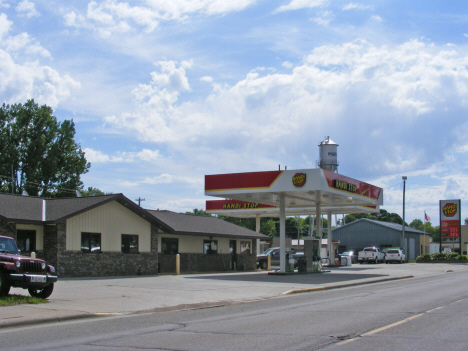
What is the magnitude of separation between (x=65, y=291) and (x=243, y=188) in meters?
13.7

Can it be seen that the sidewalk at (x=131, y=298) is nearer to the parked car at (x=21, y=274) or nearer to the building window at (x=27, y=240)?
the parked car at (x=21, y=274)

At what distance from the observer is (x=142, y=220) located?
3019 cm

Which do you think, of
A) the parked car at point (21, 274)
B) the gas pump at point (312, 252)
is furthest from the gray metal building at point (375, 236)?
the parked car at point (21, 274)

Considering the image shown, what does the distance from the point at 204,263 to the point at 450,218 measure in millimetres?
39357

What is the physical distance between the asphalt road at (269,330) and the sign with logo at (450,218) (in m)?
52.2

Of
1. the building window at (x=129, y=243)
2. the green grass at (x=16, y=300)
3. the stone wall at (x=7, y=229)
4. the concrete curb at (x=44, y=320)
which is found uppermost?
the stone wall at (x=7, y=229)

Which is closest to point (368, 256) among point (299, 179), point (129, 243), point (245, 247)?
point (245, 247)

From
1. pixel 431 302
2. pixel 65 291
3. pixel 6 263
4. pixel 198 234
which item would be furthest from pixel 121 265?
pixel 431 302

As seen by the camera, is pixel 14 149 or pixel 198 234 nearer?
pixel 198 234

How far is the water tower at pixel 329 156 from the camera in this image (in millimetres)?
43188

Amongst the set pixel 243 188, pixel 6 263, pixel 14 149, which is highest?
pixel 14 149

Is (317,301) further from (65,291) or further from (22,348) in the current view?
(22,348)

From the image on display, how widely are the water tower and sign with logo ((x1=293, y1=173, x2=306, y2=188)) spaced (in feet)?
49.8

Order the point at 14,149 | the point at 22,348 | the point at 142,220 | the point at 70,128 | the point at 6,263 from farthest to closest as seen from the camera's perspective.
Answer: the point at 70,128, the point at 14,149, the point at 142,220, the point at 6,263, the point at 22,348
